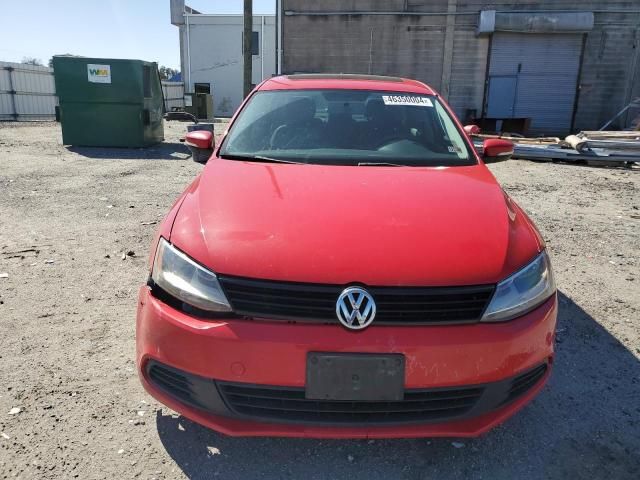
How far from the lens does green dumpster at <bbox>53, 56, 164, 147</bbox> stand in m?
11.0

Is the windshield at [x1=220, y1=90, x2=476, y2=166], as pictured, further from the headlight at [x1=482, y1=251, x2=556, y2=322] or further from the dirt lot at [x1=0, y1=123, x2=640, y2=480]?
the dirt lot at [x1=0, y1=123, x2=640, y2=480]

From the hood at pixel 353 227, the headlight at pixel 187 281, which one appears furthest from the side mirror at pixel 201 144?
the headlight at pixel 187 281

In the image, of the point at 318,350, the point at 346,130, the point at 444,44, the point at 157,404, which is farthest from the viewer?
the point at 444,44

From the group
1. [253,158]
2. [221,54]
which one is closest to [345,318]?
[253,158]

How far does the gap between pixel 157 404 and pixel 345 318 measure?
121cm

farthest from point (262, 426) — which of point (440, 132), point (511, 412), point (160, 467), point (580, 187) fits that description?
point (580, 187)

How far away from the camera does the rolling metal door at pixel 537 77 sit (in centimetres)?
1658

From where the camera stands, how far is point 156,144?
12273 millimetres

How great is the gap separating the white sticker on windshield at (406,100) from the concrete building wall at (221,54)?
28017 mm

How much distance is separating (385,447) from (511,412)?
56cm

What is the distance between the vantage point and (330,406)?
5.94ft

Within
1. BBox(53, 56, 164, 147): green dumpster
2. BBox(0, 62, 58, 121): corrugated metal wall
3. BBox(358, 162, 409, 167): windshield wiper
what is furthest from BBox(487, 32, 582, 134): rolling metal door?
BBox(0, 62, 58, 121): corrugated metal wall

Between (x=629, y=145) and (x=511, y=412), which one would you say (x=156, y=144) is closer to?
(x=629, y=145)

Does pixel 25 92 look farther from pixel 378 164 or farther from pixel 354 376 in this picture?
pixel 354 376
